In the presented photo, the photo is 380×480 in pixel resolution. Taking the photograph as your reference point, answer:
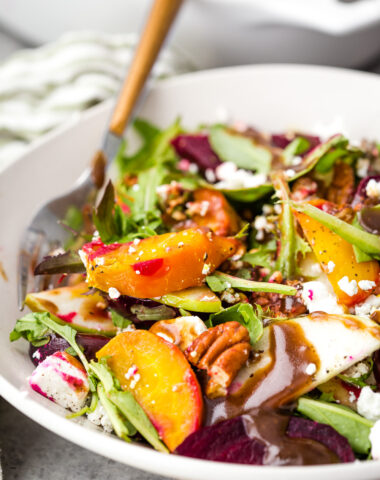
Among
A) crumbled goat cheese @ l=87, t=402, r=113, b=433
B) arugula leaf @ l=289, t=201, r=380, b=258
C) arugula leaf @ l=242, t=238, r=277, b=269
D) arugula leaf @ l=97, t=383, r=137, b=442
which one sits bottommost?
crumbled goat cheese @ l=87, t=402, r=113, b=433

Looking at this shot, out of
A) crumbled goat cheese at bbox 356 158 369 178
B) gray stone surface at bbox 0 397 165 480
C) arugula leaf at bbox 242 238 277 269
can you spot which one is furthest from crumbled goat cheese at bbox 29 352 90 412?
crumbled goat cheese at bbox 356 158 369 178

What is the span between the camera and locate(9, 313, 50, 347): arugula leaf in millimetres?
1893

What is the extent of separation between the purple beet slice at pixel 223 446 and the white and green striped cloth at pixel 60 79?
196 cm

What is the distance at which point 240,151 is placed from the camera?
8.66 ft

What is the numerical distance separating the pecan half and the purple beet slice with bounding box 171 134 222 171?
3.54 feet

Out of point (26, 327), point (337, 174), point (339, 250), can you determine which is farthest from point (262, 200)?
point (26, 327)

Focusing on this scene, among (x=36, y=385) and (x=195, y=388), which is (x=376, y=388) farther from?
(x=36, y=385)

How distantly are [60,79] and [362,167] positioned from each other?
68.3 inches

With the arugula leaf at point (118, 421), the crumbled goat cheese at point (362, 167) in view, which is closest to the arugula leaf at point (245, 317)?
the arugula leaf at point (118, 421)

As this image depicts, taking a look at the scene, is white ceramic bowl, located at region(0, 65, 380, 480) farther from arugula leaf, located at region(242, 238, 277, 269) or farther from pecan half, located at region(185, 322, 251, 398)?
arugula leaf, located at region(242, 238, 277, 269)

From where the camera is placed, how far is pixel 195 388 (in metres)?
1.59

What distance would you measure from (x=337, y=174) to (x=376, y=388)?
0.93 meters

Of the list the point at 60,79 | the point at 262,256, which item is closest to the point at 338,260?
the point at 262,256

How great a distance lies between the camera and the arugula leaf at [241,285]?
1828 millimetres
